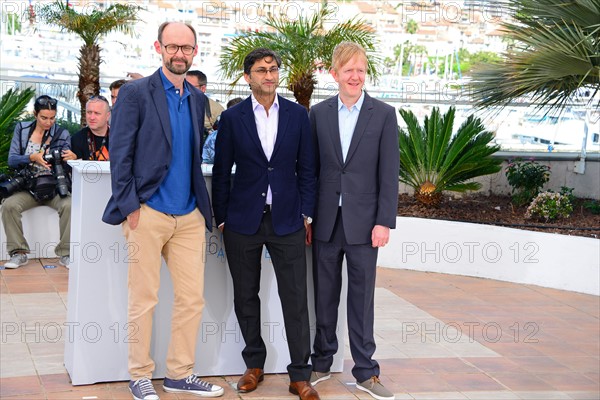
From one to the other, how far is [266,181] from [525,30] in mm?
4984

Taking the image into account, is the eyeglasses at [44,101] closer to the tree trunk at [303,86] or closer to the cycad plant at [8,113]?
the cycad plant at [8,113]

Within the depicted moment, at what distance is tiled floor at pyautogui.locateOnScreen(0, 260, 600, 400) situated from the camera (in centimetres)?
545

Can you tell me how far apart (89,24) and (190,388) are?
865 cm

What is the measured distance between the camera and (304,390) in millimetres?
5176

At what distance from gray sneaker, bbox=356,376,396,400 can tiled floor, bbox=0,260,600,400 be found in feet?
0.25

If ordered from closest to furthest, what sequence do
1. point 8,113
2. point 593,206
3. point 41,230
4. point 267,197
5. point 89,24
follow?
point 267,197 < point 41,230 < point 8,113 < point 593,206 < point 89,24

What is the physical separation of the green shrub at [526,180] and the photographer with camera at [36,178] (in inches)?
214

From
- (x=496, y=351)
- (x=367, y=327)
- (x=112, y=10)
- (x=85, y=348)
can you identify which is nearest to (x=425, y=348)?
(x=496, y=351)

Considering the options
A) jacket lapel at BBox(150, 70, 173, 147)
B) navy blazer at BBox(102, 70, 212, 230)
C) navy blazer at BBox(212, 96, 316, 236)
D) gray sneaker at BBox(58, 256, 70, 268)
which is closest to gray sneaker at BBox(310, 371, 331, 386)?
navy blazer at BBox(212, 96, 316, 236)

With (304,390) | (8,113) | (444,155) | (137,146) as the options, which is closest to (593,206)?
(444,155)

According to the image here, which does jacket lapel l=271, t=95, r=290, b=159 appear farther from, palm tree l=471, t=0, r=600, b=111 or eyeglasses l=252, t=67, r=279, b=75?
palm tree l=471, t=0, r=600, b=111

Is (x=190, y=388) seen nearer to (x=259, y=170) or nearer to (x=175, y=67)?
(x=259, y=170)

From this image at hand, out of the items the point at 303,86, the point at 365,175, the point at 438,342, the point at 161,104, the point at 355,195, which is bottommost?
the point at 438,342

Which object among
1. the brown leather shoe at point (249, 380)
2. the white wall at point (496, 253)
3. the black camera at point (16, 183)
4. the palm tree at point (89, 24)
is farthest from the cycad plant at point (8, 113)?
the brown leather shoe at point (249, 380)
